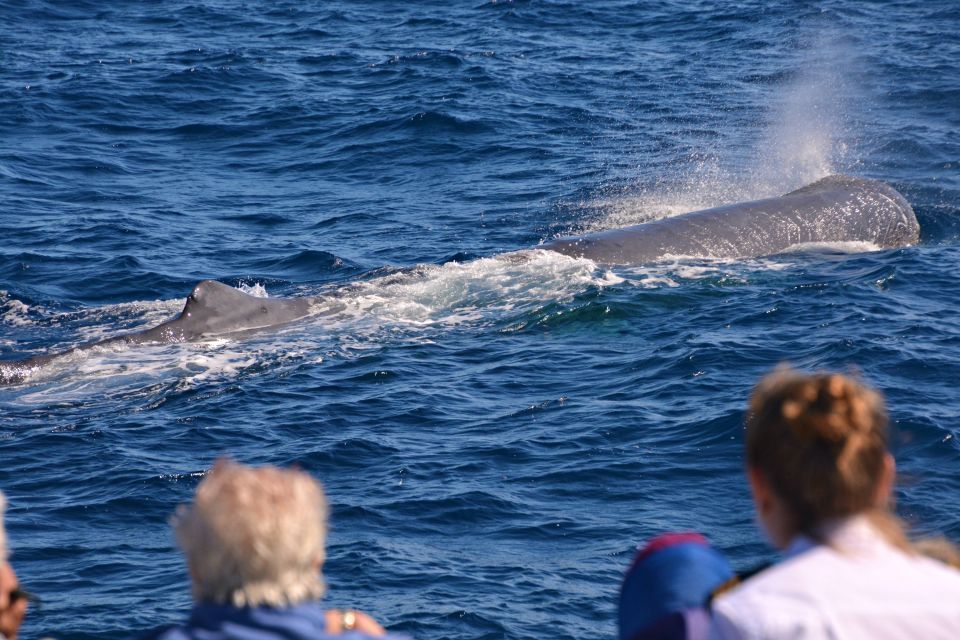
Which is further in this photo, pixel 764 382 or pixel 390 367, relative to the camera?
pixel 390 367

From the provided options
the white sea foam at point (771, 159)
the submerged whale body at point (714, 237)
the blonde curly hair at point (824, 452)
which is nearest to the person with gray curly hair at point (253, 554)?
the blonde curly hair at point (824, 452)

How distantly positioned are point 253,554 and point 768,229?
1482cm

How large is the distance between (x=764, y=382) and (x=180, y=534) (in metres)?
1.45

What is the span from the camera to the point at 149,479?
406 inches

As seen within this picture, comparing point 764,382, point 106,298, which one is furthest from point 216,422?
point 764,382

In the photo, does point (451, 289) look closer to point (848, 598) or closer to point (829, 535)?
point (829, 535)

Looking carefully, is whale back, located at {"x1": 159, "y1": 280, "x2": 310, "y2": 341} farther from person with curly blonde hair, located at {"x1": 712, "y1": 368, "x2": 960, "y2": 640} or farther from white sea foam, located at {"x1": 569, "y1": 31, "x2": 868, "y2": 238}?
person with curly blonde hair, located at {"x1": 712, "y1": 368, "x2": 960, "y2": 640}

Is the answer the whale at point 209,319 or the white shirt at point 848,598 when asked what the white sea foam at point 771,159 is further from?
the white shirt at point 848,598

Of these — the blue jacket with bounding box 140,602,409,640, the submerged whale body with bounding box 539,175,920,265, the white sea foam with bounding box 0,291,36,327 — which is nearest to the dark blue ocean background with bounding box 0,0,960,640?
the white sea foam with bounding box 0,291,36,327

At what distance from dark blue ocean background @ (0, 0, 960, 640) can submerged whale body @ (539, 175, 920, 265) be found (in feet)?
1.35

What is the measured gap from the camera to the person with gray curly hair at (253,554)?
9.79 ft

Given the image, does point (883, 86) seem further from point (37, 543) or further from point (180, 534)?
point (180, 534)

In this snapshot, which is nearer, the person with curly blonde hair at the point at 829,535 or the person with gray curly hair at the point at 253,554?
the person with curly blonde hair at the point at 829,535

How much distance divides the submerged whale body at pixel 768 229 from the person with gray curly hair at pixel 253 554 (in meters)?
13.1
